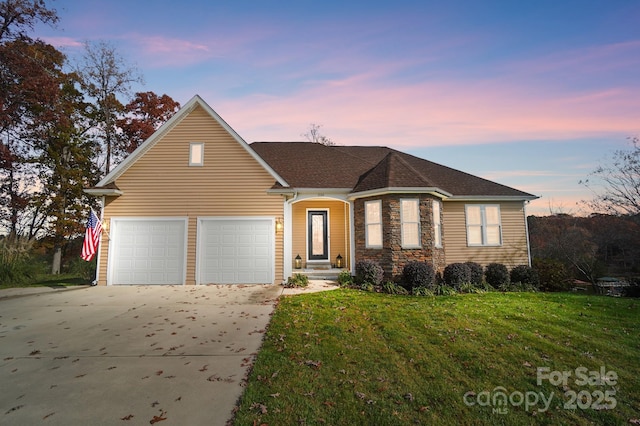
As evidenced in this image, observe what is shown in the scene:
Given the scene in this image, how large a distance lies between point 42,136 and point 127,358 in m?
20.4

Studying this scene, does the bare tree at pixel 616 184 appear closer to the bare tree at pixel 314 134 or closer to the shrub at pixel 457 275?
the shrub at pixel 457 275

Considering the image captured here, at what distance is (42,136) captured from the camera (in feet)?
58.0

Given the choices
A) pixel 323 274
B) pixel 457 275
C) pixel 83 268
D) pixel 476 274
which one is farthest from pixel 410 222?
pixel 83 268

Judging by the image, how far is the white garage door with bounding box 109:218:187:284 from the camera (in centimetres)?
1115

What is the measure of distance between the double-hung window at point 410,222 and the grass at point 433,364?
139 inches

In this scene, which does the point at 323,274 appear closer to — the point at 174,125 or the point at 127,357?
the point at 127,357

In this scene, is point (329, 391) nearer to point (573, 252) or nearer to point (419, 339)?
point (419, 339)

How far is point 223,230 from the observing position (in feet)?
37.6

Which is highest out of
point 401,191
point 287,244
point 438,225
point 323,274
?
point 401,191

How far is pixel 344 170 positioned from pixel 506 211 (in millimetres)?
7911

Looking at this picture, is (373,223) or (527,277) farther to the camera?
(527,277)

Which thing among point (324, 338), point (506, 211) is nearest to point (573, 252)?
point (506, 211)

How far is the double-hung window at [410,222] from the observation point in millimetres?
11270

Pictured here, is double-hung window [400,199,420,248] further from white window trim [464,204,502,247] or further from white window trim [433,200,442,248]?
white window trim [464,204,502,247]
